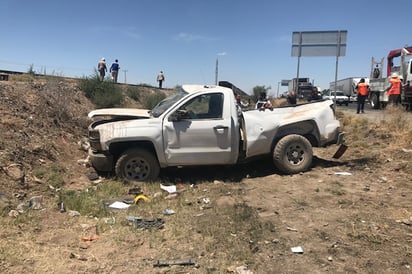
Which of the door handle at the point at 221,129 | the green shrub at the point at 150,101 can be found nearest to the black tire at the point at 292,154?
the door handle at the point at 221,129

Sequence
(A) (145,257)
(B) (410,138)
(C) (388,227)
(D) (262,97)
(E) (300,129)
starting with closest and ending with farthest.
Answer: (A) (145,257) → (C) (388,227) → (E) (300,129) → (B) (410,138) → (D) (262,97)

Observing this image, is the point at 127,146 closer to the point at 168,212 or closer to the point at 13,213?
the point at 168,212

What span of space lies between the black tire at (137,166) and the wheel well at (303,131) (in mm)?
2540

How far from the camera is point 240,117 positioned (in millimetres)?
8305

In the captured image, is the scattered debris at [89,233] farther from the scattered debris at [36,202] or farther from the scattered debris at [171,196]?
the scattered debris at [171,196]

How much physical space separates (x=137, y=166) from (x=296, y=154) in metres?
3.25

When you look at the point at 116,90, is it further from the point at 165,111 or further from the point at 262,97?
the point at 165,111

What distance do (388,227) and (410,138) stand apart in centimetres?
544

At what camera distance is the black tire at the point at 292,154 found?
27.7 ft

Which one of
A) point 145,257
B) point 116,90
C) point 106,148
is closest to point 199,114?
point 106,148

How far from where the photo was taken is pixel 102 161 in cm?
784

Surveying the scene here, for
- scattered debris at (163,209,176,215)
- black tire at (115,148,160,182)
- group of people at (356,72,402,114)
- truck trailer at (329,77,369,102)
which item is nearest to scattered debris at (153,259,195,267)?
scattered debris at (163,209,176,215)

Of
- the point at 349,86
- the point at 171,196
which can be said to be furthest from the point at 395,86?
the point at 349,86

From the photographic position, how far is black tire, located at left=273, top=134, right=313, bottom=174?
844cm
